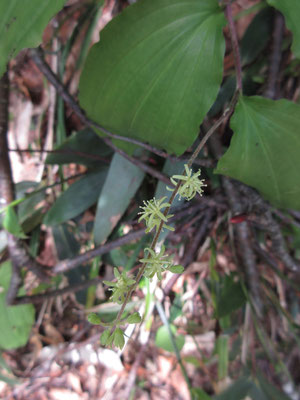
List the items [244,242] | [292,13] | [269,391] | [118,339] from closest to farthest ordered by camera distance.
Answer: [118,339]
[292,13]
[244,242]
[269,391]

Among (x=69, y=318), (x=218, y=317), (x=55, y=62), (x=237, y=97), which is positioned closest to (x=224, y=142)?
(x=237, y=97)

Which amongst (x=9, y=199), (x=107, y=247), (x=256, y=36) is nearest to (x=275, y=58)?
(x=256, y=36)

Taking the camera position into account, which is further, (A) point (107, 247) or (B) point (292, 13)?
(A) point (107, 247)

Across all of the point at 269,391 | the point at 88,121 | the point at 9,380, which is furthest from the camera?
the point at 9,380

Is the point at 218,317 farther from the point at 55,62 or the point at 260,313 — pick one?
the point at 55,62

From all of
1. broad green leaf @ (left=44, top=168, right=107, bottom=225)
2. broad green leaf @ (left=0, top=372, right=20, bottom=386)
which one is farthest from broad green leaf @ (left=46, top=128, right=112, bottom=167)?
broad green leaf @ (left=0, top=372, right=20, bottom=386)

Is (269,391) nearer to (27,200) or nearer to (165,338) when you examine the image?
(165,338)

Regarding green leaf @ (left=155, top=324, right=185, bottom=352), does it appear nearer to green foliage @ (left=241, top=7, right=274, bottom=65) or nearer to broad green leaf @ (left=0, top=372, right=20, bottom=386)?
broad green leaf @ (left=0, top=372, right=20, bottom=386)
